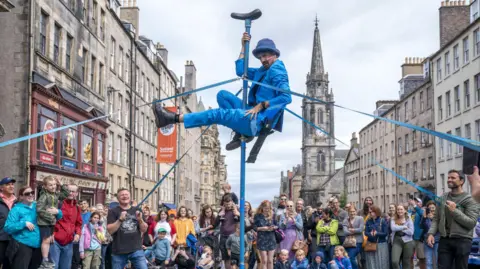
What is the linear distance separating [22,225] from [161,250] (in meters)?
5.22

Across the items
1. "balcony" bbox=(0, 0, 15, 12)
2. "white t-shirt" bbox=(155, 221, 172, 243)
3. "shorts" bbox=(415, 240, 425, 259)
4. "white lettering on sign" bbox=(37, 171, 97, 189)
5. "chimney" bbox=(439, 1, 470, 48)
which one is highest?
"chimney" bbox=(439, 1, 470, 48)

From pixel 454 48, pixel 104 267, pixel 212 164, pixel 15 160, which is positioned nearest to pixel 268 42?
pixel 104 267

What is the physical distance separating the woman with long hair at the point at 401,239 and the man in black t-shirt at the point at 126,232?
646cm

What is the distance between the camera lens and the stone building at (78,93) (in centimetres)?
2209

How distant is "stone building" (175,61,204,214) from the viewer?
202 feet

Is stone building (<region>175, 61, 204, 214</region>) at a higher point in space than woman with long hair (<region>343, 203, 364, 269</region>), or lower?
higher

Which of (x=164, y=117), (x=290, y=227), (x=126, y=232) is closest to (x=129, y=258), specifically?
(x=126, y=232)

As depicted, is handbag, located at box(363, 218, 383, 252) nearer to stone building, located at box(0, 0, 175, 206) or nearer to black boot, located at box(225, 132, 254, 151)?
stone building, located at box(0, 0, 175, 206)

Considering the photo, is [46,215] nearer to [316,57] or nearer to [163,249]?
[163,249]

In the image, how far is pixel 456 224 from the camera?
28.1 feet

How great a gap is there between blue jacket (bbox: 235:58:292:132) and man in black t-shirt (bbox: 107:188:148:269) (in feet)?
9.82

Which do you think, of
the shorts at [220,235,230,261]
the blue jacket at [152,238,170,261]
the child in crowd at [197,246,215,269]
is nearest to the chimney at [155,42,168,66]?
the child in crowd at [197,246,215,269]

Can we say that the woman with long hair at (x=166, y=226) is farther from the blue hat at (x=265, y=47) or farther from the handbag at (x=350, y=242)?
the blue hat at (x=265, y=47)

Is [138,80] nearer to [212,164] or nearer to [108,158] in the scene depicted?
[108,158]
